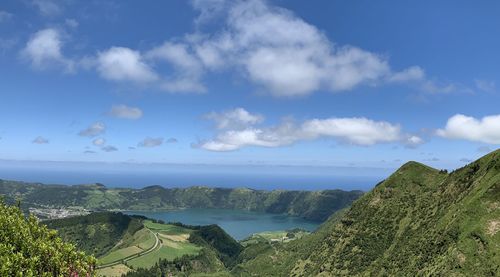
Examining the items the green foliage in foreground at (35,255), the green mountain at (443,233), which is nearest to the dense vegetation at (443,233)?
the green mountain at (443,233)

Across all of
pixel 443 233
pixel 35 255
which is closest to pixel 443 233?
pixel 443 233

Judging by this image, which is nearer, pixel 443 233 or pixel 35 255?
pixel 35 255

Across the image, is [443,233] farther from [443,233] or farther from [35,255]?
[35,255]

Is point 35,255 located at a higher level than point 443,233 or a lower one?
higher

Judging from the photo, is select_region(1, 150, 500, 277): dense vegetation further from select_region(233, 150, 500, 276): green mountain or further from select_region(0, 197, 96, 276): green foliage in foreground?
select_region(0, 197, 96, 276): green foliage in foreground

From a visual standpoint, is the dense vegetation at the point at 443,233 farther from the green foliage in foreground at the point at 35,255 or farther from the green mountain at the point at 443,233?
the green foliage in foreground at the point at 35,255

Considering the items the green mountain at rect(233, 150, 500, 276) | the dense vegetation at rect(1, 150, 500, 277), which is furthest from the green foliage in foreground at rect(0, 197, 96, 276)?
the dense vegetation at rect(1, 150, 500, 277)

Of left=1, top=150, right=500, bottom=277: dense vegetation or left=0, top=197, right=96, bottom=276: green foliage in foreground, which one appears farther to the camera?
left=1, top=150, right=500, bottom=277: dense vegetation

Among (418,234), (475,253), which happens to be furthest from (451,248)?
(418,234)

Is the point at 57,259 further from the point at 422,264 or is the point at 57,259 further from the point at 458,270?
the point at 422,264
